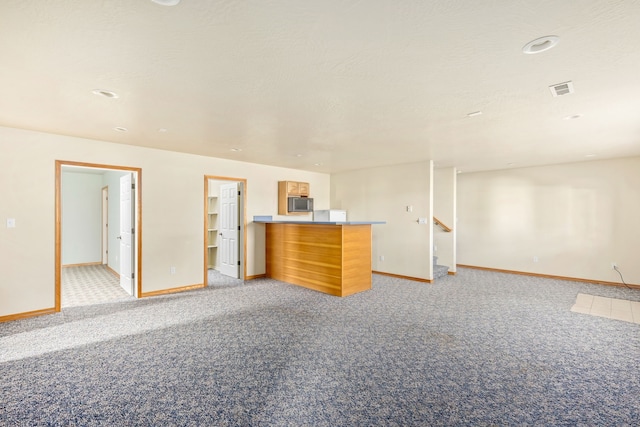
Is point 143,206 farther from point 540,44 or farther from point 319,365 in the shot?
point 540,44

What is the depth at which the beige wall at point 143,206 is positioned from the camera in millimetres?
3830

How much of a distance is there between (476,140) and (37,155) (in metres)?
6.14

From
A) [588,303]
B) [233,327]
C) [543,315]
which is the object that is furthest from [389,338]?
[588,303]

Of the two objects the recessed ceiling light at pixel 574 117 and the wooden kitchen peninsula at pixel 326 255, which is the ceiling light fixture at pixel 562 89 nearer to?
the recessed ceiling light at pixel 574 117

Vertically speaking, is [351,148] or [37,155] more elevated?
[351,148]

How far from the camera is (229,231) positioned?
6.56 metres

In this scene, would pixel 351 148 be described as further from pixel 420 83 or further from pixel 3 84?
pixel 3 84

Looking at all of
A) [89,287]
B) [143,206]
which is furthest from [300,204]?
[89,287]

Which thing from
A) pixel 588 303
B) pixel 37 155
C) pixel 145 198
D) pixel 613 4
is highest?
pixel 613 4

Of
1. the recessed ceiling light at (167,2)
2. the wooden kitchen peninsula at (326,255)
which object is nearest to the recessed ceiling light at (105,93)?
the recessed ceiling light at (167,2)

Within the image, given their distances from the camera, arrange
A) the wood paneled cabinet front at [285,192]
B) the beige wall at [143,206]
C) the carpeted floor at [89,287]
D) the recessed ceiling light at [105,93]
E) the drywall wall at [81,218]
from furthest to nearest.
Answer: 1. the drywall wall at [81,218]
2. the wood paneled cabinet front at [285,192]
3. the carpeted floor at [89,287]
4. the beige wall at [143,206]
5. the recessed ceiling light at [105,93]

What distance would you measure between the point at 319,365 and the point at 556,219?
21.2ft

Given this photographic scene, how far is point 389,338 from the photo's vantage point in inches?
127

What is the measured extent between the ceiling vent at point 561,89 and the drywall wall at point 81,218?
379 inches
